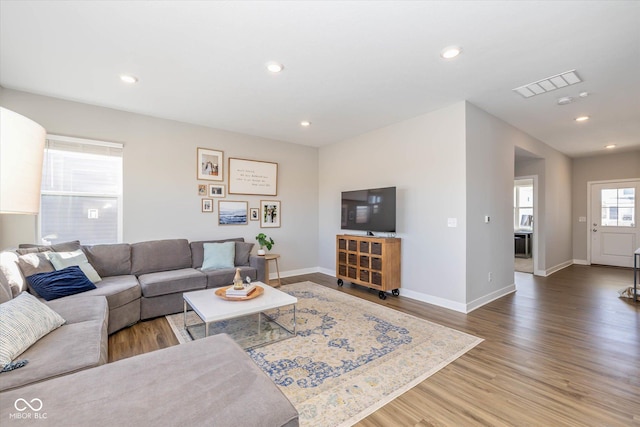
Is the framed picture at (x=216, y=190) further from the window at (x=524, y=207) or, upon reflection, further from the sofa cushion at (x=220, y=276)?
the window at (x=524, y=207)

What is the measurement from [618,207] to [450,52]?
23.4 feet

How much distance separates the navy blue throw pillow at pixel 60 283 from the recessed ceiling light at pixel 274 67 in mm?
2827

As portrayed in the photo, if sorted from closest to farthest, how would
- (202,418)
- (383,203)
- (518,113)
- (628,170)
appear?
1. (202,418)
2. (518,113)
3. (383,203)
4. (628,170)

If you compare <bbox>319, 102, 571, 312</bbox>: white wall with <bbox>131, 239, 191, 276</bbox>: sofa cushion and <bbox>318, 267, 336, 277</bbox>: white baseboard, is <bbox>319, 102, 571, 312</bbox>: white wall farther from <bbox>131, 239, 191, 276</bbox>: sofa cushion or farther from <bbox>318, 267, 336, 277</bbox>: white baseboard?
<bbox>131, 239, 191, 276</bbox>: sofa cushion

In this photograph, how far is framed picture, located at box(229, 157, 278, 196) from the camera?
4.96 m

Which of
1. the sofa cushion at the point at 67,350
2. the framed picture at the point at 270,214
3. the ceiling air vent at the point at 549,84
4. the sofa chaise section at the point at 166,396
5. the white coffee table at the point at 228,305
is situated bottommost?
the white coffee table at the point at 228,305

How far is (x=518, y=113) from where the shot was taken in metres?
4.00

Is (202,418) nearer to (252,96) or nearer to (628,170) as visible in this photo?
(252,96)

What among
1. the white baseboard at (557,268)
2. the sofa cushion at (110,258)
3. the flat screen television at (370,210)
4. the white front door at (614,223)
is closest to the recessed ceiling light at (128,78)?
the sofa cushion at (110,258)

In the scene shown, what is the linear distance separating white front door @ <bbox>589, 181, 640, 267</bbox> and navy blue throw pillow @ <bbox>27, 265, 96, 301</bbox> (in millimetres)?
9738

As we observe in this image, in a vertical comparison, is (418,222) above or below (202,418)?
above

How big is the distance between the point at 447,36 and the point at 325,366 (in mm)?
2823

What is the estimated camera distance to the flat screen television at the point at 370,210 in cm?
432

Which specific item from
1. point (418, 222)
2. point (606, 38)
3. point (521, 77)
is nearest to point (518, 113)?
point (521, 77)
